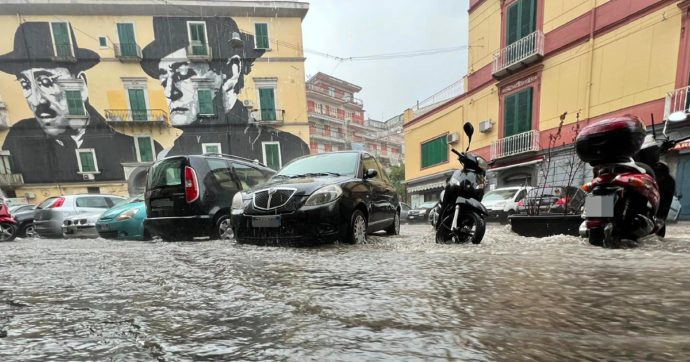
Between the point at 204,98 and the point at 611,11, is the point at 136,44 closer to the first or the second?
the point at 204,98

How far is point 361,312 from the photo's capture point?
1164 millimetres

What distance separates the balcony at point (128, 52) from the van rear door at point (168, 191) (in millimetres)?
17478

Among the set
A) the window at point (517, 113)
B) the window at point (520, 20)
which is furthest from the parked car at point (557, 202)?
the window at point (520, 20)

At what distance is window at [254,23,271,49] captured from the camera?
1845 centimetres

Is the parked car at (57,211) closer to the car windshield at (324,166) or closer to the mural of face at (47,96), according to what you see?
the car windshield at (324,166)

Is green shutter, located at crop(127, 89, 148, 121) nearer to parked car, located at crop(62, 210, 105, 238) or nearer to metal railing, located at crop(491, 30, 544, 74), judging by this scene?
parked car, located at crop(62, 210, 105, 238)

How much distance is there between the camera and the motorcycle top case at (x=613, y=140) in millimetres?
2562

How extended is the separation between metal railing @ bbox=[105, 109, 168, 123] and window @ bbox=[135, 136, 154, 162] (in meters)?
1.19

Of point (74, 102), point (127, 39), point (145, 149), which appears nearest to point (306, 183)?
point (145, 149)

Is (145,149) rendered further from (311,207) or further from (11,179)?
(311,207)

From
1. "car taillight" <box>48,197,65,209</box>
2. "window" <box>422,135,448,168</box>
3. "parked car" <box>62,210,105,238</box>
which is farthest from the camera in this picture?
"window" <box>422,135,448,168</box>

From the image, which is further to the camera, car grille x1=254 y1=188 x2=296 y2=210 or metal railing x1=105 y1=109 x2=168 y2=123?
metal railing x1=105 y1=109 x2=168 y2=123

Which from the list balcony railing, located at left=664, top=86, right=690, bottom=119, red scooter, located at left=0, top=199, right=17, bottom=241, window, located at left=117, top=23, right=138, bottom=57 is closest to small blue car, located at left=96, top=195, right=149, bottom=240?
red scooter, located at left=0, top=199, right=17, bottom=241

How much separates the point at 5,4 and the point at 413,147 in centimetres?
2528
